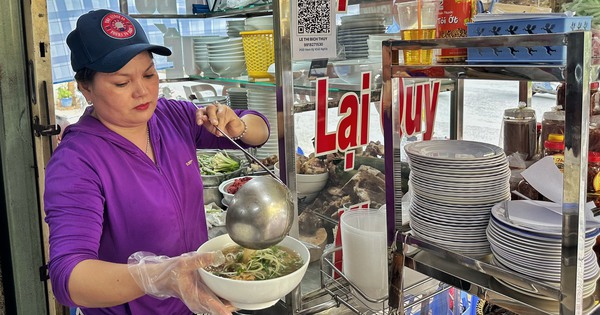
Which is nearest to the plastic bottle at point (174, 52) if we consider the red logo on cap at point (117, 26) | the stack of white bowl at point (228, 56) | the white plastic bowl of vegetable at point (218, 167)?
the stack of white bowl at point (228, 56)

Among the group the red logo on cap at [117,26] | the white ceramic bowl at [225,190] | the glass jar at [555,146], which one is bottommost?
the white ceramic bowl at [225,190]

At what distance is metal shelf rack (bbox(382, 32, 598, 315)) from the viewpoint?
100 cm

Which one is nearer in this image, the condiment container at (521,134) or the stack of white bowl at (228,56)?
the condiment container at (521,134)

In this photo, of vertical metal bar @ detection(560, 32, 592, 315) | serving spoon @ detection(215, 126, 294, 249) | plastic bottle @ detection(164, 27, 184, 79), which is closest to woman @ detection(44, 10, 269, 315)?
serving spoon @ detection(215, 126, 294, 249)

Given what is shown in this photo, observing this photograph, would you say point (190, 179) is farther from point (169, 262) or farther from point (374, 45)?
point (374, 45)

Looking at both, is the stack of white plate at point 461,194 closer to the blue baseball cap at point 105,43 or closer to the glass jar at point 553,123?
the glass jar at point 553,123

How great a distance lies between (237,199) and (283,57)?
25.4 inches

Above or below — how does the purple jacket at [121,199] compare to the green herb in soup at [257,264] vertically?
above

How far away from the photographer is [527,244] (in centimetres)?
116

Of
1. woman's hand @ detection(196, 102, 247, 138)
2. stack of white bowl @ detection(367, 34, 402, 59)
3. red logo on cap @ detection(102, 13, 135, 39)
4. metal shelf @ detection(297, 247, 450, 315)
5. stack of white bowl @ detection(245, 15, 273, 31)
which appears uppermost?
stack of white bowl @ detection(245, 15, 273, 31)

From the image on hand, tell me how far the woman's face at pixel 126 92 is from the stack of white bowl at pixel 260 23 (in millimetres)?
919

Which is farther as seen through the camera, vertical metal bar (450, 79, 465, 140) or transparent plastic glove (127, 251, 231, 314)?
vertical metal bar (450, 79, 465, 140)

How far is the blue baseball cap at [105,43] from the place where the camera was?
51.0 inches

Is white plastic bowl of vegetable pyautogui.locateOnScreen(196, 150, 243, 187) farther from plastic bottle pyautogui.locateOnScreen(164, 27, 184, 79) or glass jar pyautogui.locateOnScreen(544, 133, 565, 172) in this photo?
glass jar pyautogui.locateOnScreen(544, 133, 565, 172)
